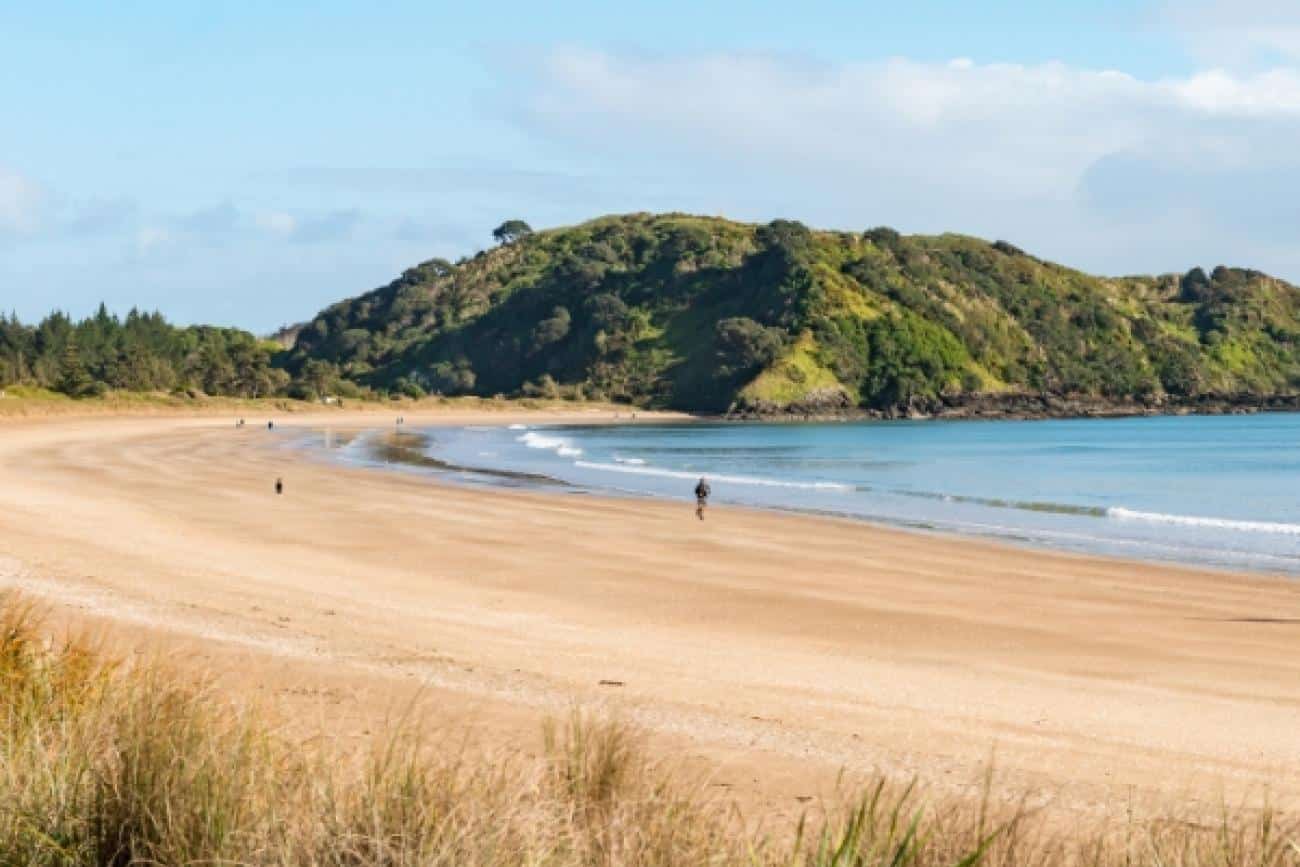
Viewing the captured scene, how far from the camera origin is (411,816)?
4.80 m

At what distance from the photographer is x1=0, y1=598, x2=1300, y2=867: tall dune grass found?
4621mm

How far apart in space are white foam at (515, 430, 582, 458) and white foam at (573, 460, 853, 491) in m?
7.36

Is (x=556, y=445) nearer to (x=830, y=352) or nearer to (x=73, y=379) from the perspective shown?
(x=73, y=379)

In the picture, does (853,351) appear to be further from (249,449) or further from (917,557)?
(917,557)

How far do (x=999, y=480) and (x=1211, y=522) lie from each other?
17.6 m

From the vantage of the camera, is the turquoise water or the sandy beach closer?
the sandy beach

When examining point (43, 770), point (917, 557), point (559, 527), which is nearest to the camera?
point (43, 770)

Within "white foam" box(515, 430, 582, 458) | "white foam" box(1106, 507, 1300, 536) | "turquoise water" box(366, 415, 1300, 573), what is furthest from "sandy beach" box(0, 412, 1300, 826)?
"white foam" box(515, 430, 582, 458)

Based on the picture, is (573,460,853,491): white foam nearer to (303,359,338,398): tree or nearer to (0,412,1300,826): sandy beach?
(0,412,1300,826): sandy beach

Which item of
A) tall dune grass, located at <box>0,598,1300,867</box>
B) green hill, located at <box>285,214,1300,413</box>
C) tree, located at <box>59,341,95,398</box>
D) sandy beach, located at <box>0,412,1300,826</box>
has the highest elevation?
green hill, located at <box>285,214,1300,413</box>

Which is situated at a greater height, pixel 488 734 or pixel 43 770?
pixel 43 770

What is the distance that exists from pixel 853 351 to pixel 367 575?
15759cm

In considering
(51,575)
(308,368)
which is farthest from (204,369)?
(51,575)

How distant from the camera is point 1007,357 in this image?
607ft
